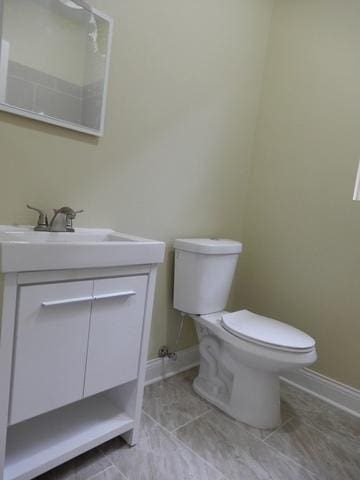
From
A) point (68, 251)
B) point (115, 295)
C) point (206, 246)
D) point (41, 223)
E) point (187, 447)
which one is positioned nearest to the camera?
point (68, 251)

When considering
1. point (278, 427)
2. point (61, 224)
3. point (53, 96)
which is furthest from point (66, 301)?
point (278, 427)

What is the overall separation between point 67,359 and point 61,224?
52cm

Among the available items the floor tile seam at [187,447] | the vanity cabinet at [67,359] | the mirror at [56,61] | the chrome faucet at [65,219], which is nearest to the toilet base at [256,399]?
the floor tile seam at [187,447]

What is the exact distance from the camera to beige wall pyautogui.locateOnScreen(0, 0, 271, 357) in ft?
4.29

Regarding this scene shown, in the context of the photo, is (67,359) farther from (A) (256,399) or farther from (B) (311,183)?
(B) (311,183)

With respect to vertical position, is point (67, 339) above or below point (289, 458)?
above

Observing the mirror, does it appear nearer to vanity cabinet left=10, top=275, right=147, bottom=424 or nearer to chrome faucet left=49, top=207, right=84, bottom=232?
chrome faucet left=49, top=207, right=84, bottom=232

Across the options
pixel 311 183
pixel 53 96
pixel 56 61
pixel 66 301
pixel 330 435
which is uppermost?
pixel 56 61

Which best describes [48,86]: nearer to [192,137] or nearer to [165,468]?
[192,137]

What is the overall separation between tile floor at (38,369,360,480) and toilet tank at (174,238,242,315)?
48 centimetres

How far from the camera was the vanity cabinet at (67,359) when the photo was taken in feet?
3.13

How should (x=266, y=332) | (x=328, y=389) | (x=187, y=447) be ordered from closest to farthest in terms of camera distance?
(x=187, y=447) → (x=266, y=332) → (x=328, y=389)

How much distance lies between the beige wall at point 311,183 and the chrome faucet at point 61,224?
4.27ft

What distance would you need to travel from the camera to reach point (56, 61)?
1.28 m
